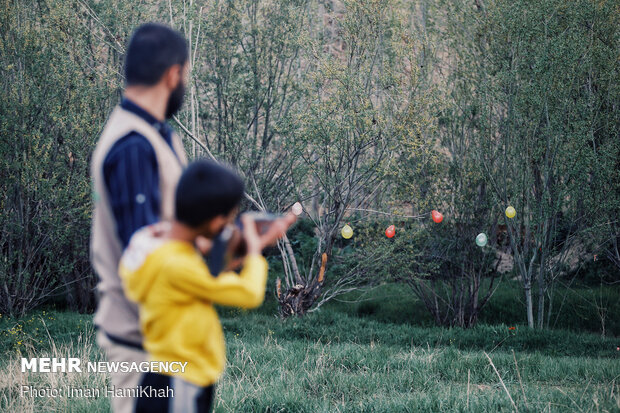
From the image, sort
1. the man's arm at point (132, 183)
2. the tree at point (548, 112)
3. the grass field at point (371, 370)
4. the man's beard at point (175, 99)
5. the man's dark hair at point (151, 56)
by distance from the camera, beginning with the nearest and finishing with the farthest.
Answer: the man's arm at point (132, 183) → the man's dark hair at point (151, 56) → the man's beard at point (175, 99) → the grass field at point (371, 370) → the tree at point (548, 112)

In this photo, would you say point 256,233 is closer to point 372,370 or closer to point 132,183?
point 132,183

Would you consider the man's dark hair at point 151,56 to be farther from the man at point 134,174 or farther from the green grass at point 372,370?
the green grass at point 372,370

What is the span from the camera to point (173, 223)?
1945 mm

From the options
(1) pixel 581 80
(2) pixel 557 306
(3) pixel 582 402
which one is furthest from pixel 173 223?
(2) pixel 557 306

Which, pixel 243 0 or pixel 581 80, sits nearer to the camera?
pixel 581 80

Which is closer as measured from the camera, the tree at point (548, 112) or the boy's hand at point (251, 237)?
the boy's hand at point (251, 237)

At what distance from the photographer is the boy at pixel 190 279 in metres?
1.87

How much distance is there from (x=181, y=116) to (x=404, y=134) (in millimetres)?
3708

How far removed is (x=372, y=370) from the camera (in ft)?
19.2

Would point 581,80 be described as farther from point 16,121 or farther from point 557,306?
point 16,121

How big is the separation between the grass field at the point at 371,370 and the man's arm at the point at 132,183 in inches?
109

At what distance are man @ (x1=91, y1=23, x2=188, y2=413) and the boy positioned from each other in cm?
10

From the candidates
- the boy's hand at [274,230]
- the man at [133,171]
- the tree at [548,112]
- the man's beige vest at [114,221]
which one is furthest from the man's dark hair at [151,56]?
the tree at [548,112]

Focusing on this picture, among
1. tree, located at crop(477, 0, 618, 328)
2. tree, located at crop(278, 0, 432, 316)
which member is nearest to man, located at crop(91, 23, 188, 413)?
tree, located at crop(278, 0, 432, 316)
